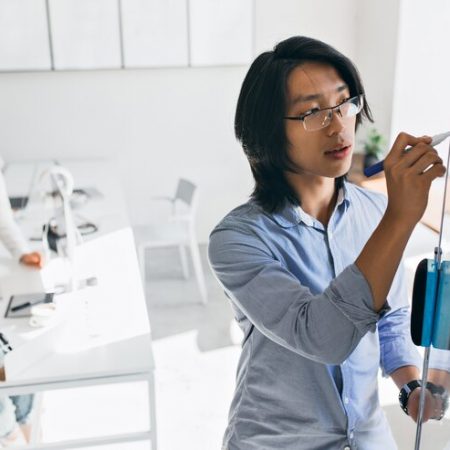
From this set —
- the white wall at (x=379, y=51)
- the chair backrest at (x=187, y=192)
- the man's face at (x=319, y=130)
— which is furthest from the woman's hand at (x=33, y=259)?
the white wall at (x=379, y=51)

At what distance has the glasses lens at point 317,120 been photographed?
958 millimetres

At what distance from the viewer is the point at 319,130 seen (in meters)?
0.96

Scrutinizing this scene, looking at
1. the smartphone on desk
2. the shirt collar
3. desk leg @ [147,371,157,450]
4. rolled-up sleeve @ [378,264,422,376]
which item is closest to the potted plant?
the smartphone on desk

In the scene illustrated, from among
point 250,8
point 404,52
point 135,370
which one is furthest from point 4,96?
point 135,370

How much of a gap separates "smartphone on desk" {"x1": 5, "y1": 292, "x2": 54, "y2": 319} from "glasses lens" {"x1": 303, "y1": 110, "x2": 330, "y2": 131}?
1.52 m

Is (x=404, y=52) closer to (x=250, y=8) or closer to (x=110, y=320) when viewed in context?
(x=250, y=8)

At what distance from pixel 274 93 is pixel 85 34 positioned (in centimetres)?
382

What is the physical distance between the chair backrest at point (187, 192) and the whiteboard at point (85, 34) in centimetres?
109

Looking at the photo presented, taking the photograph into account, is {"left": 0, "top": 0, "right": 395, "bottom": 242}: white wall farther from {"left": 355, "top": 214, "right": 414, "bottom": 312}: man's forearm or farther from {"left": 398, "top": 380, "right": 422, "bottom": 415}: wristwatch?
{"left": 355, "top": 214, "right": 414, "bottom": 312}: man's forearm

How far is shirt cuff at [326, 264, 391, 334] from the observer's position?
80 cm

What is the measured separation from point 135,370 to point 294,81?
3.73 feet

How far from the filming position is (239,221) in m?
1.05

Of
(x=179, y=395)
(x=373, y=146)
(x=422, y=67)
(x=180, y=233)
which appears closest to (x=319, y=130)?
(x=179, y=395)

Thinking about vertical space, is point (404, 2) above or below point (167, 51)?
above
